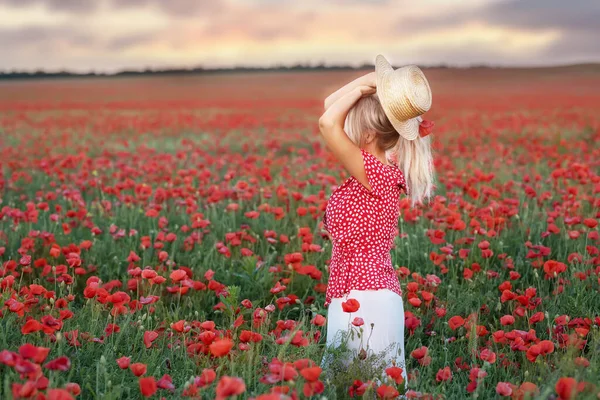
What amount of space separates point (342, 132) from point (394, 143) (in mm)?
375

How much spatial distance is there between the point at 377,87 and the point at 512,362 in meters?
1.39

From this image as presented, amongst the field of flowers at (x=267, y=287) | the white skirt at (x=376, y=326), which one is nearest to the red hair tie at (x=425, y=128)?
the white skirt at (x=376, y=326)

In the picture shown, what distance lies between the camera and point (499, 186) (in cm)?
686

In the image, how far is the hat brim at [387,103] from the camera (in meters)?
2.99

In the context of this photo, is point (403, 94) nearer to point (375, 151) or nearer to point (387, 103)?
point (387, 103)

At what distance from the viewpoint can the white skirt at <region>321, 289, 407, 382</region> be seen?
3.03 meters

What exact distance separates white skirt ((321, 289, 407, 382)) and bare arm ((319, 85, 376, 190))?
1.82ft

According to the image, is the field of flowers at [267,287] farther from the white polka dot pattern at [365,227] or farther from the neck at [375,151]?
the neck at [375,151]

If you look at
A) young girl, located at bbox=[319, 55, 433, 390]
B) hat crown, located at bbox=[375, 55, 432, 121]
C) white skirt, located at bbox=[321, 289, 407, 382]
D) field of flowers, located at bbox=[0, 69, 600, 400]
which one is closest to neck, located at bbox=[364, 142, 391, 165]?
young girl, located at bbox=[319, 55, 433, 390]

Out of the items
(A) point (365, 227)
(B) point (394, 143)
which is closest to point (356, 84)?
(B) point (394, 143)

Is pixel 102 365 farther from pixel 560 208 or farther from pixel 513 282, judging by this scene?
pixel 560 208

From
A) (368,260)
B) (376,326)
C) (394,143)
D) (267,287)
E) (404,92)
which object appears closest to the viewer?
(404,92)

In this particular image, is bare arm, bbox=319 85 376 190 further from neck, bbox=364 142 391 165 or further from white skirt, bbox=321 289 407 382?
white skirt, bbox=321 289 407 382

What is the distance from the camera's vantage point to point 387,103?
299 centimetres
